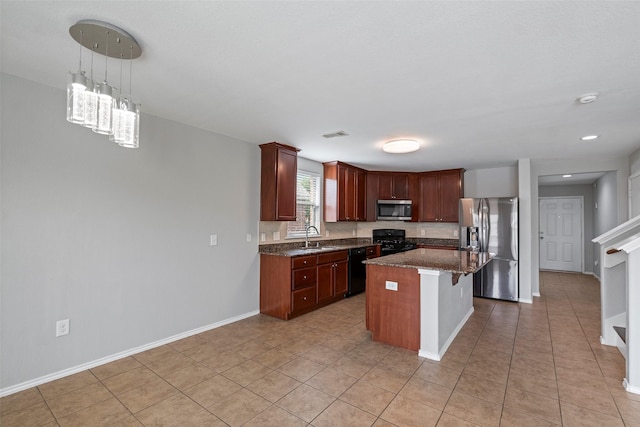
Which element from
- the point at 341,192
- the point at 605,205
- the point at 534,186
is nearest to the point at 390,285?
the point at 341,192

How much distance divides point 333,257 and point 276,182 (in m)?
1.47

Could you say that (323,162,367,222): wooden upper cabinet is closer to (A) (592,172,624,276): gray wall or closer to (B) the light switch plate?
(B) the light switch plate

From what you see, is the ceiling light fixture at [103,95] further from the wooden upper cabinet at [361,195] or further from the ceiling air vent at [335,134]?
the wooden upper cabinet at [361,195]

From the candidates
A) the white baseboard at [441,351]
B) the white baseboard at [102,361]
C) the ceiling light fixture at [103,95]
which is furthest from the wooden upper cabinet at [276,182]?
the white baseboard at [441,351]

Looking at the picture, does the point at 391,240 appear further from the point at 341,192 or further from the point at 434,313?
the point at 434,313

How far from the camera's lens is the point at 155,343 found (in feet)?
10.2

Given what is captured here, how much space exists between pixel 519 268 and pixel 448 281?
2.66 m

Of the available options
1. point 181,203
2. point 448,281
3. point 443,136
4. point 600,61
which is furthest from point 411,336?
point 181,203

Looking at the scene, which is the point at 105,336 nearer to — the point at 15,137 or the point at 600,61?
the point at 15,137

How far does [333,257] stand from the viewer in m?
4.68

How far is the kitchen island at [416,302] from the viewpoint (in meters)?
2.87

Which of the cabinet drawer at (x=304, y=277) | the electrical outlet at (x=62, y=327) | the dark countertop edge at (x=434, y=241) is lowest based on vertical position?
the electrical outlet at (x=62, y=327)

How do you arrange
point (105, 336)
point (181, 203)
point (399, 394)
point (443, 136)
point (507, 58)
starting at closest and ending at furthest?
point (507, 58), point (399, 394), point (105, 336), point (181, 203), point (443, 136)

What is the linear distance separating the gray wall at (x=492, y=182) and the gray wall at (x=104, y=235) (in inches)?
182
